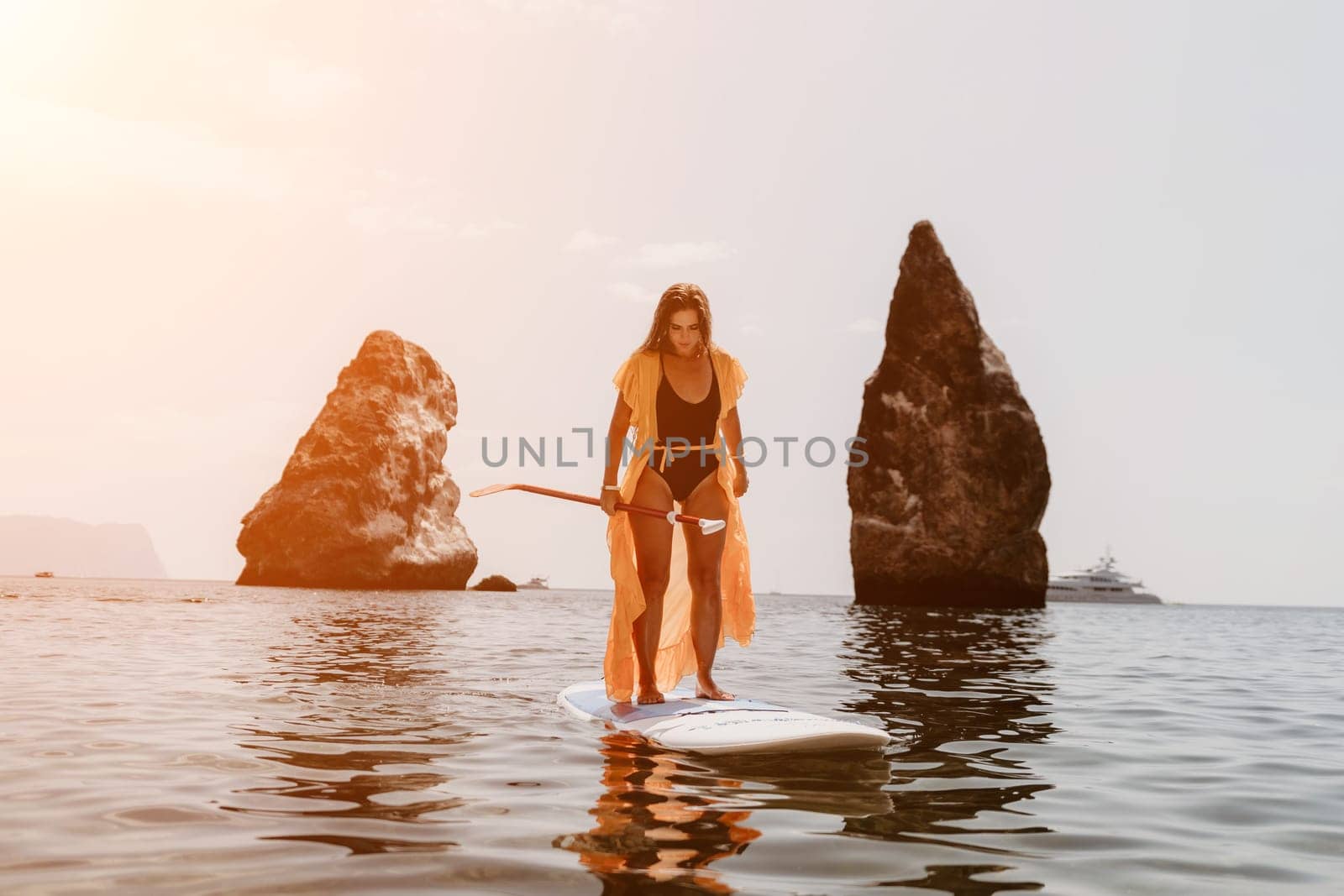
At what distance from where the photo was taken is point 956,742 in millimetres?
6141

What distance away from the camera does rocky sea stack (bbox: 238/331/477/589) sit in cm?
7794

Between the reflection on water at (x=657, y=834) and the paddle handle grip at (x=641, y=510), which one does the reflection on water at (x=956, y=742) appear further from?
the paddle handle grip at (x=641, y=510)

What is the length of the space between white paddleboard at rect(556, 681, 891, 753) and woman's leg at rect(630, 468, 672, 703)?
0.73 ft

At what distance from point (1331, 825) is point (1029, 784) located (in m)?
1.20

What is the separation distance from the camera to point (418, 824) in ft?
12.5

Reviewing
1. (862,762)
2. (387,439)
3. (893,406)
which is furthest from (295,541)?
(862,762)

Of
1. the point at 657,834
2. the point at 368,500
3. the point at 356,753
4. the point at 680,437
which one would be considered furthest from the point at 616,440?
the point at 368,500

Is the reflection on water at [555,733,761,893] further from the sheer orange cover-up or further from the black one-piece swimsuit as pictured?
the black one-piece swimsuit

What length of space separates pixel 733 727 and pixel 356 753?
1.98m

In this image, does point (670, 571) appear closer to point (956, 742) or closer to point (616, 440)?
point (616, 440)

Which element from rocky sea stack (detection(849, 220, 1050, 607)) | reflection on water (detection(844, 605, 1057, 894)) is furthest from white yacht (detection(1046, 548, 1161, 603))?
reflection on water (detection(844, 605, 1057, 894))

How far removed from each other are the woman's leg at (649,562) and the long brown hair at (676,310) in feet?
2.81

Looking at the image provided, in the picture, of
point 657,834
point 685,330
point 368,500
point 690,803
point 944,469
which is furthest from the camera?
point 368,500

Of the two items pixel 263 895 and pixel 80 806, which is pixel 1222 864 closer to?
pixel 263 895
